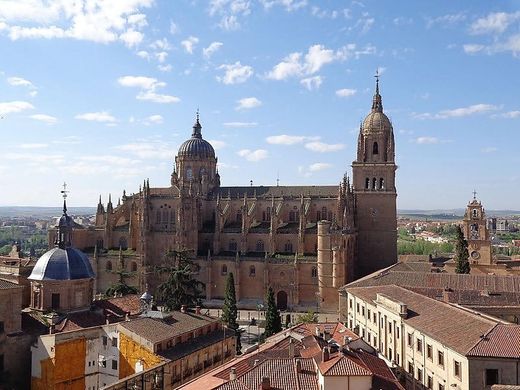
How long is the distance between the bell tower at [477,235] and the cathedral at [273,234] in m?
9.70

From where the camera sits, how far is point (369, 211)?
7694cm

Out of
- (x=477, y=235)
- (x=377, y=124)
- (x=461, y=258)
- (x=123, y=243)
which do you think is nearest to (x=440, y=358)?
(x=461, y=258)

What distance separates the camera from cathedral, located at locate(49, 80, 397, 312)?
72.5 m

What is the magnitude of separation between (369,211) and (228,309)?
29905 millimetres

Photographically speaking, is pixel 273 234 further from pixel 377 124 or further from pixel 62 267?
pixel 62 267

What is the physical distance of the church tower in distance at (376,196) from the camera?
3012 inches

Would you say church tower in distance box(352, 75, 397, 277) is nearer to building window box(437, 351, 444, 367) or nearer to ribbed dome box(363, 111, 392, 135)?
ribbed dome box(363, 111, 392, 135)

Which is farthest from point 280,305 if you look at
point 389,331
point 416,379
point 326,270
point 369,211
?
point 416,379

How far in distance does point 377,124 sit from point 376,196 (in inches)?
388

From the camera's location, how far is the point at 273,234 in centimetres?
7600

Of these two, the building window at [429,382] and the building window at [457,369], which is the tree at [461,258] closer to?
the building window at [429,382]

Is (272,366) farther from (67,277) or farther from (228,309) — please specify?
(228,309)

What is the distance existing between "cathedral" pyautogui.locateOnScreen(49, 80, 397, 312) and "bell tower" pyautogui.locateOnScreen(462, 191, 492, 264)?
970 cm

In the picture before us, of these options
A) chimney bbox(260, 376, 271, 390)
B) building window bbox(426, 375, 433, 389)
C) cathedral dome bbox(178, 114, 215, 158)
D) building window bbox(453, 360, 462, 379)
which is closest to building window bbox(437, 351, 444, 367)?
building window bbox(453, 360, 462, 379)
